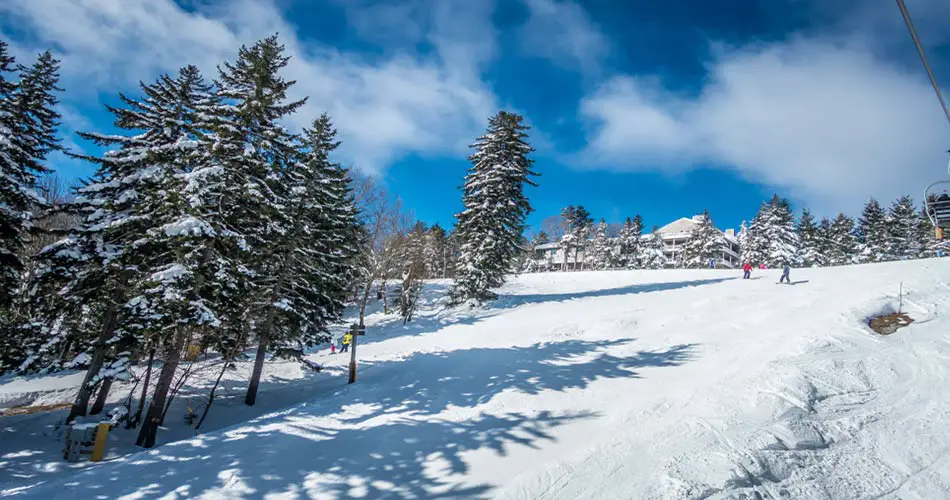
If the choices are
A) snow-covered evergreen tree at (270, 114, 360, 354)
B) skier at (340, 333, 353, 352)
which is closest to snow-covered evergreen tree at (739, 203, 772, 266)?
skier at (340, 333, 353, 352)

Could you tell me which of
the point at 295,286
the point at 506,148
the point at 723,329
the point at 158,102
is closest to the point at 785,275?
the point at 723,329

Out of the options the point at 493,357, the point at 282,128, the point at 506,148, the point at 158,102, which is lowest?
the point at 493,357

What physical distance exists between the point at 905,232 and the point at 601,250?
35661 millimetres

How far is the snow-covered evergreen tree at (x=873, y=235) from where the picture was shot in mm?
47562

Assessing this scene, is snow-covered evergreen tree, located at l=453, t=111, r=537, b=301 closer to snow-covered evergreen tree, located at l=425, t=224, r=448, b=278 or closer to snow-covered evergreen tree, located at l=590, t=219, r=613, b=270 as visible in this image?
snow-covered evergreen tree, located at l=425, t=224, r=448, b=278

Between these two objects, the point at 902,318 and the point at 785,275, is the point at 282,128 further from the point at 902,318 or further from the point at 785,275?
the point at 785,275

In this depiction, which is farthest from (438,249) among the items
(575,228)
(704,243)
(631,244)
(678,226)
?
(678,226)

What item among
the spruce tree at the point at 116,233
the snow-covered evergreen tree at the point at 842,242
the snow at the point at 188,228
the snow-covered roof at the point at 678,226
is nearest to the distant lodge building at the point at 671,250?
the snow-covered roof at the point at 678,226

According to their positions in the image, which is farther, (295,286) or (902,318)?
(295,286)

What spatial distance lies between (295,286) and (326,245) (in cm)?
212

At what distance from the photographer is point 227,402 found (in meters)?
15.3

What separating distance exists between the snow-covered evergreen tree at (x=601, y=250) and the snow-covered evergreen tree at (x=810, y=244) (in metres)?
24.8

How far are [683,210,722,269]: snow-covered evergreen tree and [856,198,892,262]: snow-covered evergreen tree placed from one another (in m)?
15.8

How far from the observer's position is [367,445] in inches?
304
